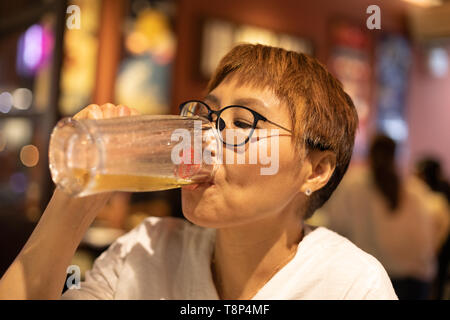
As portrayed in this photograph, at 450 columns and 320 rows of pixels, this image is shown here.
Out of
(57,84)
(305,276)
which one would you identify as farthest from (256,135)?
(57,84)

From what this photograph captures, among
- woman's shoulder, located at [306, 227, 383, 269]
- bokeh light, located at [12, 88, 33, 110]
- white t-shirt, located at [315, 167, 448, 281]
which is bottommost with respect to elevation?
white t-shirt, located at [315, 167, 448, 281]

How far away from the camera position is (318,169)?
1038mm

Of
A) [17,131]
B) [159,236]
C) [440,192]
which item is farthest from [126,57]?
[159,236]

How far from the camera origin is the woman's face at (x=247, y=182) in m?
0.90

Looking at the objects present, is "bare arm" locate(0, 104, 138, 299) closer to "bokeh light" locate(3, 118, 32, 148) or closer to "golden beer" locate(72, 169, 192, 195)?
"golden beer" locate(72, 169, 192, 195)

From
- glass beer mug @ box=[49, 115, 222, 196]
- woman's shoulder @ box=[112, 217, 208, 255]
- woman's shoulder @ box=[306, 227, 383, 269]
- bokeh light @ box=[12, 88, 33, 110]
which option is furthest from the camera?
bokeh light @ box=[12, 88, 33, 110]

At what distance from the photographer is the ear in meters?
1.02

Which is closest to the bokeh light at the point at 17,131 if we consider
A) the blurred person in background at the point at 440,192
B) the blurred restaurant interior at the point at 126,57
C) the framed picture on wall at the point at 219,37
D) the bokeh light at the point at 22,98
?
the blurred restaurant interior at the point at 126,57

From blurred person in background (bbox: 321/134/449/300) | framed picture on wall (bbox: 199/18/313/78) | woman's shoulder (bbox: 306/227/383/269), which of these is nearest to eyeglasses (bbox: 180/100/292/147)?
woman's shoulder (bbox: 306/227/383/269)

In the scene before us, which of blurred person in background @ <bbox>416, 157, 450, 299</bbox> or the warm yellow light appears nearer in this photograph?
blurred person in background @ <bbox>416, 157, 450, 299</bbox>

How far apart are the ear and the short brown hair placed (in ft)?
0.05

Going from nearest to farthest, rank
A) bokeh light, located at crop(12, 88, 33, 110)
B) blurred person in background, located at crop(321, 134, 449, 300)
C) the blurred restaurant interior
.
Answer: blurred person in background, located at crop(321, 134, 449, 300), the blurred restaurant interior, bokeh light, located at crop(12, 88, 33, 110)
